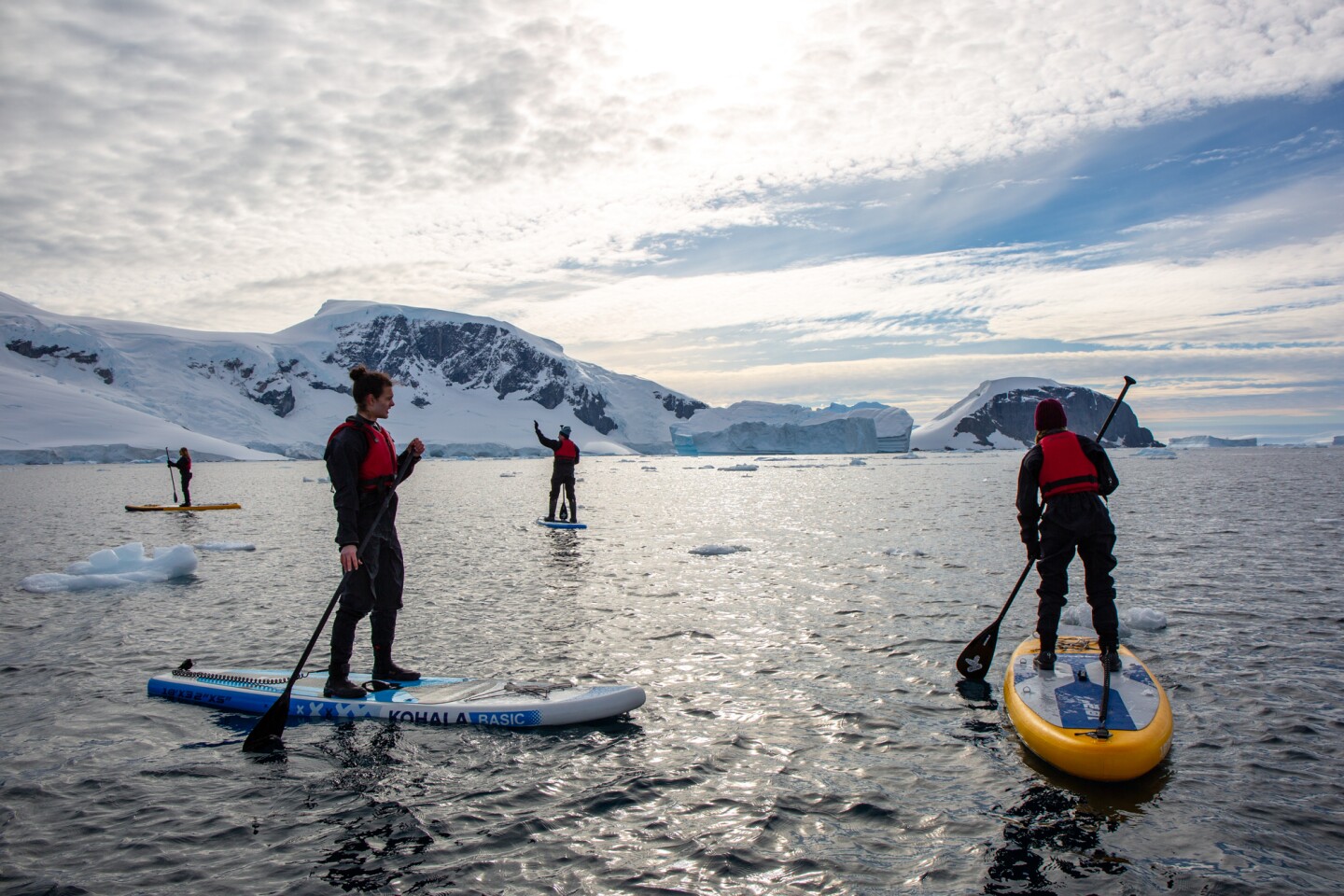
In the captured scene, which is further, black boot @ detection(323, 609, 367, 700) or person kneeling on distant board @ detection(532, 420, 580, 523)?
person kneeling on distant board @ detection(532, 420, 580, 523)

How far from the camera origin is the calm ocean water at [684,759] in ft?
14.2

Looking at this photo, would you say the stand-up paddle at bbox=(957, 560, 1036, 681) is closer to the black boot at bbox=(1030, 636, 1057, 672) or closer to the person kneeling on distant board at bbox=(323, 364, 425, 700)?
the black boot at bbox=(1030, 636, 1057, 672)

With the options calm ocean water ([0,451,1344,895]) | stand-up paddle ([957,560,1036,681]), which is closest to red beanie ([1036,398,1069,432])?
stand-up paddle ([957,560,1036,681])

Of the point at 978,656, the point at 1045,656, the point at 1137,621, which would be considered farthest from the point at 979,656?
the point at 1137,621

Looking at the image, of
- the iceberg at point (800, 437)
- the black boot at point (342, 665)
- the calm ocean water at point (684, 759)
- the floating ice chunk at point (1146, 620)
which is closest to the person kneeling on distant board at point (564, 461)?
the calm ocean water at point (684, 759)

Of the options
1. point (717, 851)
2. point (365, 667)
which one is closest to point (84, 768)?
point (365, 667)

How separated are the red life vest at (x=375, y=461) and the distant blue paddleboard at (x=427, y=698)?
1882mm

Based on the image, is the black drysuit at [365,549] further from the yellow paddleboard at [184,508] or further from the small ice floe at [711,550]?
the yellow paddleboard at [184,508]

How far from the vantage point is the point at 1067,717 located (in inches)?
230

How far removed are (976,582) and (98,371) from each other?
20946 cm

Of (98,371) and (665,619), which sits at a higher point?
(98,371)

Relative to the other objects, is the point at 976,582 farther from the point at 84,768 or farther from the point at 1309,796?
the point at 84,768

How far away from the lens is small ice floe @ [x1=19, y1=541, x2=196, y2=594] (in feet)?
42.7

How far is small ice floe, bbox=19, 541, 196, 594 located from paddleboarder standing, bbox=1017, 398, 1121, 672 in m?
14.2
